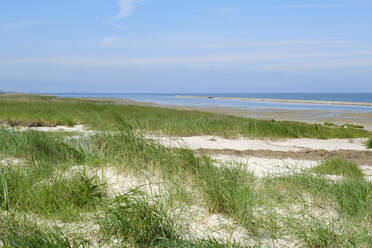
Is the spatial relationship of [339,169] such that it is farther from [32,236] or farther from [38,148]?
[32,236]

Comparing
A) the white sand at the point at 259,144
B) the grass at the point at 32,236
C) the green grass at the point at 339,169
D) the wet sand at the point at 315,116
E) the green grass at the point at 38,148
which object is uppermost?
the green grass at the point at 38,148

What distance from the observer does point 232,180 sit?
17.5 ft

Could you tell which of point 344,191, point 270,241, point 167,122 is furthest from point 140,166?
point 167,122

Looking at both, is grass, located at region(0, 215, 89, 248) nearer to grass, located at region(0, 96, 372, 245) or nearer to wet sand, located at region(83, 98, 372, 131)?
grass, located at region(0, 96, 372, 245)

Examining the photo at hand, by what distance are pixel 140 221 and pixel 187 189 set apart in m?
1.43

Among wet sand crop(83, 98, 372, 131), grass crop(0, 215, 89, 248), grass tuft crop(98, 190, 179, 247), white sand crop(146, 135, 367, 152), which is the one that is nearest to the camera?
grass crop(0, 215, 89, 248)

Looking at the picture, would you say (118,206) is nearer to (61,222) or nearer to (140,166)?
(61,222)

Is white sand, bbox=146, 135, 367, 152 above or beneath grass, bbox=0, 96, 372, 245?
beneath

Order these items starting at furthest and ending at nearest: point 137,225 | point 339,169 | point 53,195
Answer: point 339,169 < point 53,195 < point 137,225

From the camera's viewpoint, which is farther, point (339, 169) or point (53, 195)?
point (339, 169)

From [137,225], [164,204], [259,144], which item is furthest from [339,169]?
[259,144]

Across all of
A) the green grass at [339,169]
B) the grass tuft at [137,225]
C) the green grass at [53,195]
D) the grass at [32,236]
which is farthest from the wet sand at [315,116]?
the grass at [32,236]

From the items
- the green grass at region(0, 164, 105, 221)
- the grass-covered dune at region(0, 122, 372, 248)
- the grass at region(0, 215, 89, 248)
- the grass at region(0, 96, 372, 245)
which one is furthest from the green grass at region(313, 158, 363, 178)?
the grass at region(0, 215, 89, 248)

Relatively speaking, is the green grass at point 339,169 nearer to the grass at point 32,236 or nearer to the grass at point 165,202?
the grass at point 165,202
